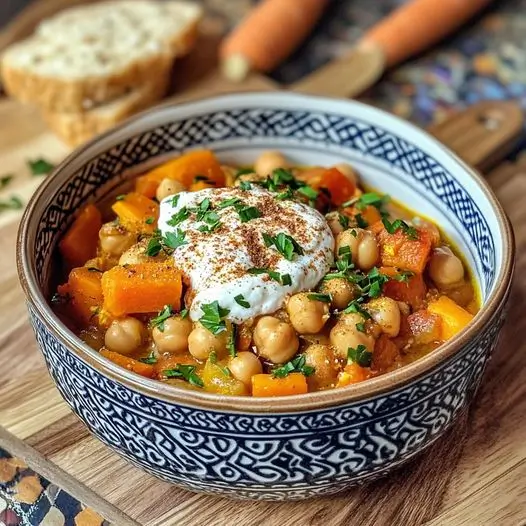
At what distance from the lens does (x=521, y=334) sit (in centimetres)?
324

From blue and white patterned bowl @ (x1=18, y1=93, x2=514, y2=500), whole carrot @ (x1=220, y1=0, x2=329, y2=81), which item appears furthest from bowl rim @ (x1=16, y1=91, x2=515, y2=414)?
whole carrot @ (x1=220, y1=0, x2=329, y2=81)

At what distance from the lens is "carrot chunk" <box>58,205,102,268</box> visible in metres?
3.01

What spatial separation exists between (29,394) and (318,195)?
121 cm

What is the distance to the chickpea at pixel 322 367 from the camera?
2.55 metres

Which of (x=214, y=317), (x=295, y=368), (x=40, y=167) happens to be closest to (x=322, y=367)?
(x=295, y=368)

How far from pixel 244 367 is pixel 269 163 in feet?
3.66

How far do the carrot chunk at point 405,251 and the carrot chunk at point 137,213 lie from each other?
774 millimetres

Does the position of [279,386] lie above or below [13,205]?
above

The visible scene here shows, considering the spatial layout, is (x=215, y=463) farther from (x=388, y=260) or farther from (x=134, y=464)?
(x=388, y=260)

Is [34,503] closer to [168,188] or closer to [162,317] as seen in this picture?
[162,317]

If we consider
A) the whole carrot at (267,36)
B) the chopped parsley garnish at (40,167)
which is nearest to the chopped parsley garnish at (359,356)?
the chopped parsley garnish at (40,167)

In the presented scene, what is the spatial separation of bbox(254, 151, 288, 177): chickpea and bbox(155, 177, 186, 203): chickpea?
38 cm

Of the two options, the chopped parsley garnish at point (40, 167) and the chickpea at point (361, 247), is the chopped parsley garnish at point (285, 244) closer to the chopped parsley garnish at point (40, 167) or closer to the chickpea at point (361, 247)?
the chickpea at point (361, 247)

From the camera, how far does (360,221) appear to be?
10.0 feet
